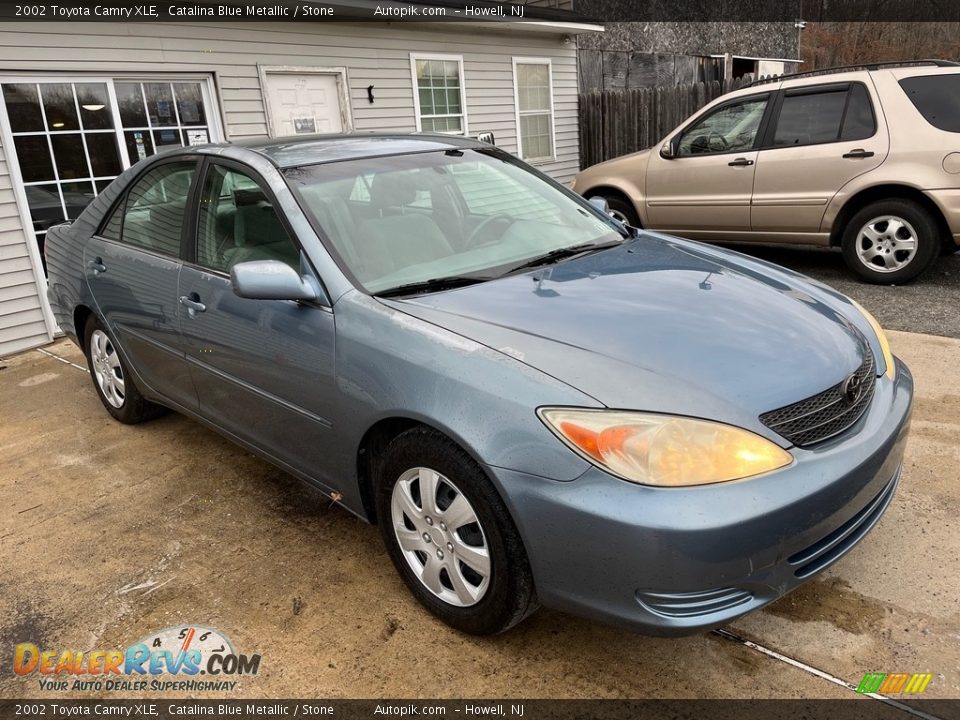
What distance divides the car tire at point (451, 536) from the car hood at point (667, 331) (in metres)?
0.39

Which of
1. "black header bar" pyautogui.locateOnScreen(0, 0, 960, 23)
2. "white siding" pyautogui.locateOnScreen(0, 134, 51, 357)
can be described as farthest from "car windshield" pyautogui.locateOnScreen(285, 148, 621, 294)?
"black header bar" pyautogui.locateOnScreen(0, 0, 960, 23)

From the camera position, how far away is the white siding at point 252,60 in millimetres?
6176

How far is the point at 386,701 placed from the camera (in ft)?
7.11

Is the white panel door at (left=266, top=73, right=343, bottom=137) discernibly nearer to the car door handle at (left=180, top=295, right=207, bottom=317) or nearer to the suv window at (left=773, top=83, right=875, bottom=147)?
the suv window at (left=773, top=83, right=875, bottom=147)

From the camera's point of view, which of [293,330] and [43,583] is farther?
[43,583]

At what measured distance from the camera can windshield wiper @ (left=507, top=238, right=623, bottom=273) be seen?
283 centimetres

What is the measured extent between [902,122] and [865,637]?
202 inches

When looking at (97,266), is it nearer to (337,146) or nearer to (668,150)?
(337,146)

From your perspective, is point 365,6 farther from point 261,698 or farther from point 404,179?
point 261,698

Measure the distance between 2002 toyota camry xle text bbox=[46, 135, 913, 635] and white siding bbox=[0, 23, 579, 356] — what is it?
11.7ft

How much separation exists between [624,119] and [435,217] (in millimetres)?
9960

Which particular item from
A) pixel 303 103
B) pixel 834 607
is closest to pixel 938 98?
pixel 834 607

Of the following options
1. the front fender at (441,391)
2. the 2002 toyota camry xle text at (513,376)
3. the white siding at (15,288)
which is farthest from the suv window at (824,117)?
the white siding at (15,288)

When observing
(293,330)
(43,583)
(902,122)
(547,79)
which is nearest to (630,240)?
(293,330)
